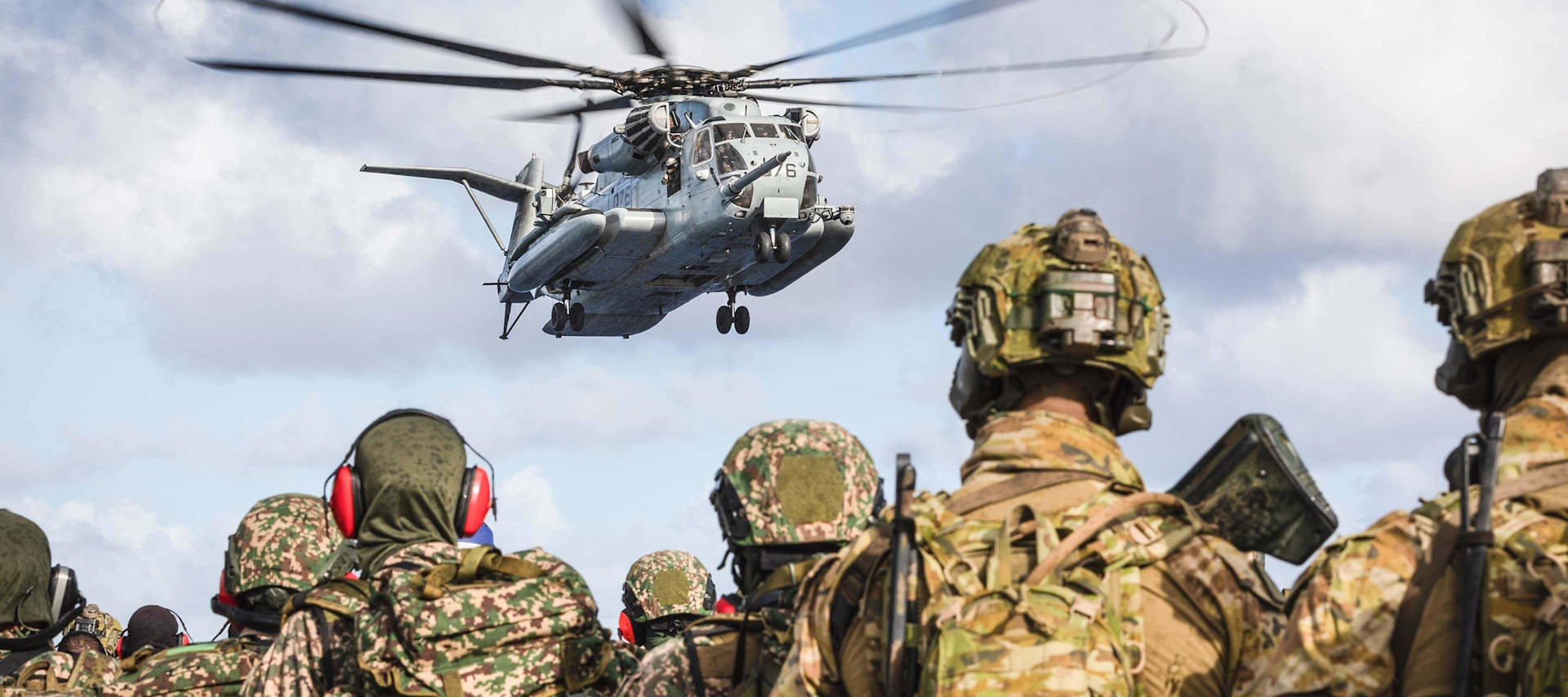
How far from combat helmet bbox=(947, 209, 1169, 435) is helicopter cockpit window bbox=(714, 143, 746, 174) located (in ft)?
74.4

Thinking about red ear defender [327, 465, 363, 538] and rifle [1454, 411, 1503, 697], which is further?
red ear defender [327, 465, 363, 538]

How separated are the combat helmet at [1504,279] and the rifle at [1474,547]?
0.44 metres

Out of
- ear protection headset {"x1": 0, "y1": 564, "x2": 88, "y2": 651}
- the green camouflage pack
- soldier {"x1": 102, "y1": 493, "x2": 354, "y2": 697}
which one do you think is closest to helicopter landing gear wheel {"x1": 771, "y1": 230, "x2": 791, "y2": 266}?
ear protection headset {"x1": 0, "y1": 564, "x2": 88, "y2": 651}

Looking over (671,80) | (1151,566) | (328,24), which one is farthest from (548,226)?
(1151,566)

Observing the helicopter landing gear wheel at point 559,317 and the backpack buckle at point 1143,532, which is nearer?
the backpack buckle at point 1143,532

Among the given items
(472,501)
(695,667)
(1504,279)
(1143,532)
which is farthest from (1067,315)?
(472,501)

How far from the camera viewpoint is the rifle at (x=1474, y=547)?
3070 mm

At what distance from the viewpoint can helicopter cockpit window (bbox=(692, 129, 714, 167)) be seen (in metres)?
27.2

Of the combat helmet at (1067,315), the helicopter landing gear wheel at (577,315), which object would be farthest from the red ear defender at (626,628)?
the helicopter landing gear wheel at (577,315)

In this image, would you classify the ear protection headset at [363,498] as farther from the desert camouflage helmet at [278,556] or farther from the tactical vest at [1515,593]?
the tactical vest at [1515,593]

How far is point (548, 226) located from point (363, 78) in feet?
14.8

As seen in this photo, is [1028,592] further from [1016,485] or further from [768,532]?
[768,532]

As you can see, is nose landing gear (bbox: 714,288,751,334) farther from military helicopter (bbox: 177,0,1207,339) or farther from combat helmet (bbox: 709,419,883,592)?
combat helmet (bbox: 709,419,883,592)

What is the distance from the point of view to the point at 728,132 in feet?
89.2
